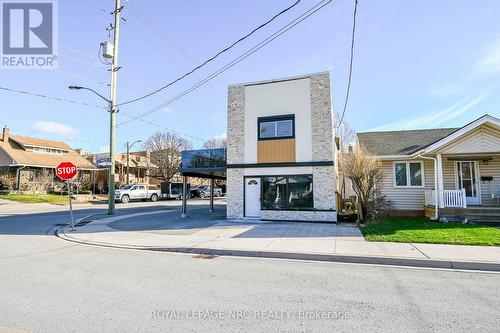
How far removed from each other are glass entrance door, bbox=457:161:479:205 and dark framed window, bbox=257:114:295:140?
8.95 metres

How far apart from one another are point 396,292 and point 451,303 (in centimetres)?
79

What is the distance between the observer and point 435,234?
10539 mm

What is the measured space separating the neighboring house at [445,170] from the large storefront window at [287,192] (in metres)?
4.79

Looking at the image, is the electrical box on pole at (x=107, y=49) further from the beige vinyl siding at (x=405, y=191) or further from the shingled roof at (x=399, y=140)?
the beige vinyl siding at (x=405, y=191)

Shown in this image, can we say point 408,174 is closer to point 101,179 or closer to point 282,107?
point 282,107

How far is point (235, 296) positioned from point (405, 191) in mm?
14632

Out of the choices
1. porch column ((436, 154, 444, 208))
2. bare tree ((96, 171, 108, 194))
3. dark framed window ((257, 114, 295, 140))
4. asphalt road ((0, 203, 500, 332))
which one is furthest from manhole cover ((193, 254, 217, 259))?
bare tree ((96, 171, 108, 194))

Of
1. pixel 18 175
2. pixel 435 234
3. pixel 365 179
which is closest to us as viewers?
pixel 435 234

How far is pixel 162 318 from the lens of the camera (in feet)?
13.7

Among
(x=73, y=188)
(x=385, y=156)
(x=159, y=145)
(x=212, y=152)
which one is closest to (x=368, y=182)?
(x=385, y=156)

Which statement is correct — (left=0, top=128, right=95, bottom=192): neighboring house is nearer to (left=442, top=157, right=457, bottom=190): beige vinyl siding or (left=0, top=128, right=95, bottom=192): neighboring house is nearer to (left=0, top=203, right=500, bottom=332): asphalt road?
(left=0, top=203, right=500, bottom=332): asphalt road

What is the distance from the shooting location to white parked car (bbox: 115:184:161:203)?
32.7m

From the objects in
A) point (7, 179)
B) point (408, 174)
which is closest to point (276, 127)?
point (408, 174)

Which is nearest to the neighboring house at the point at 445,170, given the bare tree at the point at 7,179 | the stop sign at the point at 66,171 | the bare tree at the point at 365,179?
the bare tree at the point at 365,179
